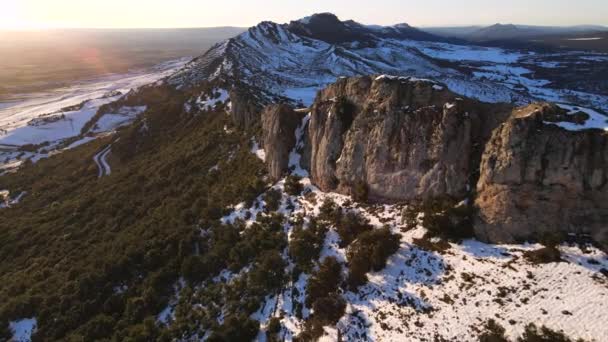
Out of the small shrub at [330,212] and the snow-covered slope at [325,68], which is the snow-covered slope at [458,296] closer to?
the small shrub at [330,212]

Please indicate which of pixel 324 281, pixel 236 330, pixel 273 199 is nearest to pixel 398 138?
pixel 324 281

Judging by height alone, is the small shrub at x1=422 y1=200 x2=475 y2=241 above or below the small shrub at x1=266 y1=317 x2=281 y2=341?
above

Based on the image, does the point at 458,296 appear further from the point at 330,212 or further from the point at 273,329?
the point at 330,212

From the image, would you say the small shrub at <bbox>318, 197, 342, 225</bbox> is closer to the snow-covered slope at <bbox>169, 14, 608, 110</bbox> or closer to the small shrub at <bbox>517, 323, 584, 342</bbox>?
the small shrub at <bbox>517, 323, 584, 342</bbox>

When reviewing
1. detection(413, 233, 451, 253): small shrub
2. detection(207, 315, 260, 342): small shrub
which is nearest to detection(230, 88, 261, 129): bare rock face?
detection(207, 315, 260, 342): small shrub

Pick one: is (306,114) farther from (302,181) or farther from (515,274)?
(515,274)
